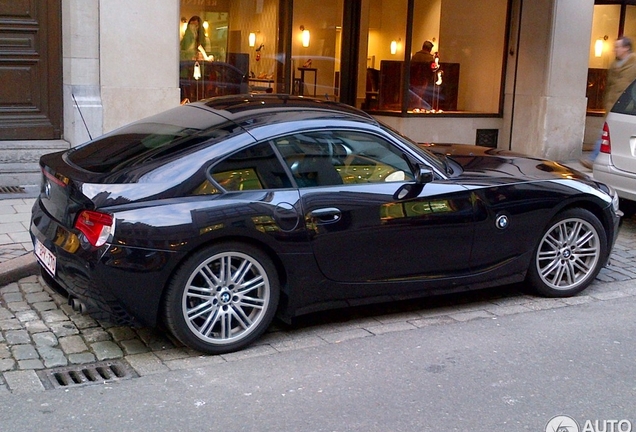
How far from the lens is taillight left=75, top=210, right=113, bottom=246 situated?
494cm

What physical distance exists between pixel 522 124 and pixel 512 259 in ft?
25.9

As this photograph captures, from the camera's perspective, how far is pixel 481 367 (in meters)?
5.20

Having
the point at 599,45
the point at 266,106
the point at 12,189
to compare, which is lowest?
the point at 12,189

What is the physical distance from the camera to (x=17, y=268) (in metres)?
6.56

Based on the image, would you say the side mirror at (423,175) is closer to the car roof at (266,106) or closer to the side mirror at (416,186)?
the side mirror at (416,186)

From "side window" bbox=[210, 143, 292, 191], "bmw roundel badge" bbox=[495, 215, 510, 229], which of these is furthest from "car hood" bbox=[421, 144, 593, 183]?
"side window" bbox=[210, 143, 292, 191]

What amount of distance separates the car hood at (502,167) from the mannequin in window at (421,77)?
6.37 meters

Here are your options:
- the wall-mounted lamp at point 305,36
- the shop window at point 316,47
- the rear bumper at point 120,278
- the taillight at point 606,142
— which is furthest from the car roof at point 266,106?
the wall-mounted lamp at point 305,36

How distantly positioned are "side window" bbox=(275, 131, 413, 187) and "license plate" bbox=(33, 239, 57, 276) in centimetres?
164

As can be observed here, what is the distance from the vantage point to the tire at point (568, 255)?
21.2 feet

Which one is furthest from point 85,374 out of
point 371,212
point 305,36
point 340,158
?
point 305,36

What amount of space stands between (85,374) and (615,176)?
608 cm

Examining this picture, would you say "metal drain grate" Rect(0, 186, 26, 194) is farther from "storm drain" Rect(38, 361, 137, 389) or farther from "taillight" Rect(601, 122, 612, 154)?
"taillight" Rect(601, 122, 612, 154)

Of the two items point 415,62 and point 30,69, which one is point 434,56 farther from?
point 30,69
